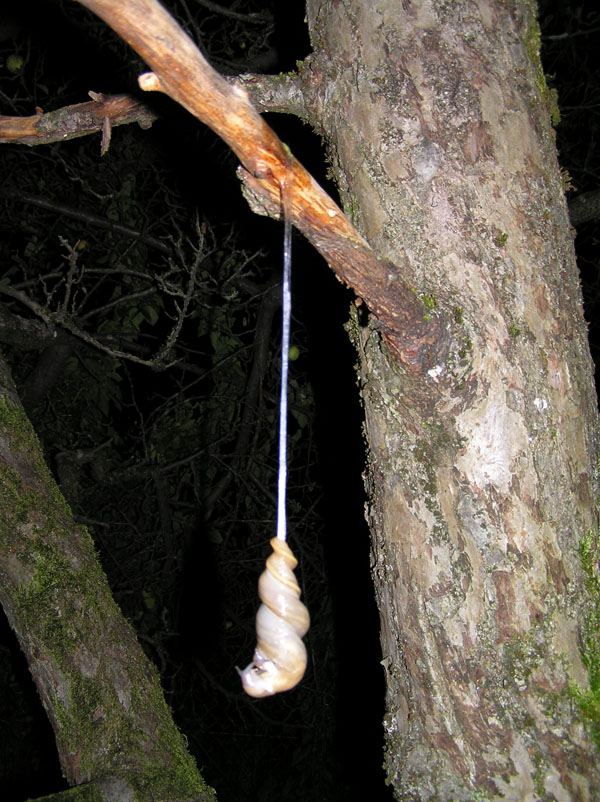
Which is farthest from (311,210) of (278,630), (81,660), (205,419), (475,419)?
(205,419)

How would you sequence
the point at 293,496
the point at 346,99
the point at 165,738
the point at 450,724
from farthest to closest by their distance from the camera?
the point at 293,496 < the point at 165,738 < the point at 346,99 < the point at 450,724

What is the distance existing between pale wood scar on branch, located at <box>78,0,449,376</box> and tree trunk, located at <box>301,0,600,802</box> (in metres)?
0.03

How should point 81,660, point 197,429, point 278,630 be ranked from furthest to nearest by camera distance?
point 197,429 < point 81,660 < point 278,630

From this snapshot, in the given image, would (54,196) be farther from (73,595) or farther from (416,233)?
(416,233)

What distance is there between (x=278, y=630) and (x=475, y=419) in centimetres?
44

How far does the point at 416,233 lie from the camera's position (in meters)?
1.05

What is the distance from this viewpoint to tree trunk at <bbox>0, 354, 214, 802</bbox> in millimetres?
1812

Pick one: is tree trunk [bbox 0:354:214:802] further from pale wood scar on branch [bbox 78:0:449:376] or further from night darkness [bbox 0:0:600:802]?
night darkness [bbox 0:0:600:802]

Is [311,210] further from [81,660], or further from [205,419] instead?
[205,419]

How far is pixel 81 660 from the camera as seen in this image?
1865 millimetres

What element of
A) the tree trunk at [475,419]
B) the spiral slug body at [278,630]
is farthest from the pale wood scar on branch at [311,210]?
the spiral slug body at [278,630]

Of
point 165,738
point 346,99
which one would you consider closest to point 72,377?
point 165,738

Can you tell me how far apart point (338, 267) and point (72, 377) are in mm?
3500

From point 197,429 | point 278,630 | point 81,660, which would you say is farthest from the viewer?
point 197,429
